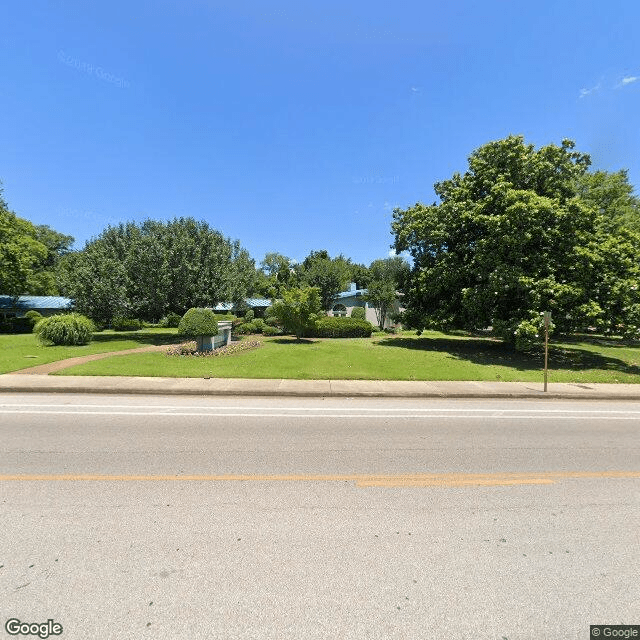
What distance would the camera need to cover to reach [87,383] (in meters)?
9.87

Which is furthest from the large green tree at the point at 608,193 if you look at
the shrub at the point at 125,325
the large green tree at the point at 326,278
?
the shrub at the point at 125,325

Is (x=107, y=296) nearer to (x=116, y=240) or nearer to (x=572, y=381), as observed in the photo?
(x=116, y=240)

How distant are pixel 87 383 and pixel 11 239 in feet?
112

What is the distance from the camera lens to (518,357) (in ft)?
57.0

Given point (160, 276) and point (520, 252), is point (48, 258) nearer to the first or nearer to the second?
point (160, 276)

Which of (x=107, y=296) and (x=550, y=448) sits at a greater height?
(x=107, y=296)

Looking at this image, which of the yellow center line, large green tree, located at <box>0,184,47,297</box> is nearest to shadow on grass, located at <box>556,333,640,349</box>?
the yellow center line

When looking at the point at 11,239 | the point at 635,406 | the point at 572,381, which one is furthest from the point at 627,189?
the point at 11,239

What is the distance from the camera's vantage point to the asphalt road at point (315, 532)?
2.34 m

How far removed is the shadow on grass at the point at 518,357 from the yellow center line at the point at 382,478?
433 inches

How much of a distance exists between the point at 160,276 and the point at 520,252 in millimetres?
20106

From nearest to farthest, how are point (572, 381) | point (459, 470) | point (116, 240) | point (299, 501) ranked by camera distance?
point (299, 501)
point (459, 470)
point (572, 381)
point (116, 240)

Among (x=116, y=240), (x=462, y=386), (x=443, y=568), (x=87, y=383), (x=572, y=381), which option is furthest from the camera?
(x=116, y=240)

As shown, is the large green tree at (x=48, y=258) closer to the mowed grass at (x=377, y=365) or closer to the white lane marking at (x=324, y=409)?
the mowed grass at (x=377, y=365)
